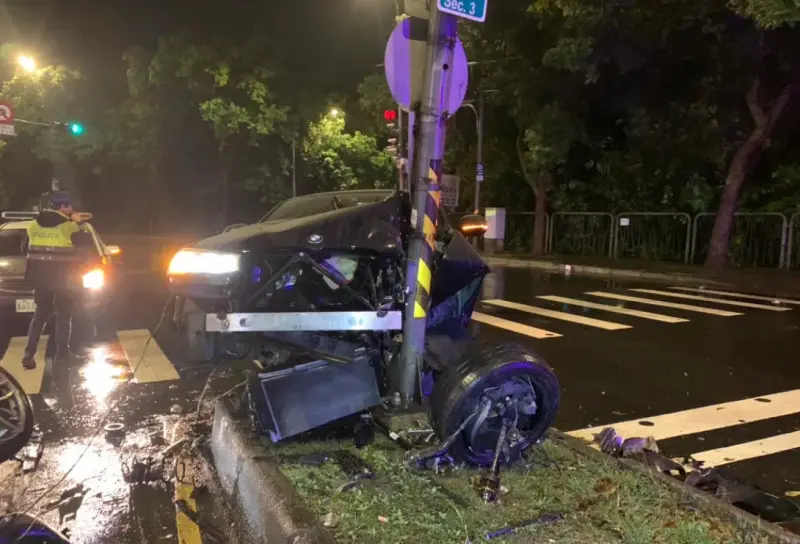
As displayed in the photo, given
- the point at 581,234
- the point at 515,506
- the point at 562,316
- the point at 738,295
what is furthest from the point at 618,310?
the point at 581,234

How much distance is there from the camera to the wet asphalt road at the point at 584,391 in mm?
4367

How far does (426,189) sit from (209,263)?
4.86ft

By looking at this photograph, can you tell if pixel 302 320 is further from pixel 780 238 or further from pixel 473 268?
pixel 780 238

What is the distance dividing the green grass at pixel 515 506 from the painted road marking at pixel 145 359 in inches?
132

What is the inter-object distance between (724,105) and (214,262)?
1769 cm

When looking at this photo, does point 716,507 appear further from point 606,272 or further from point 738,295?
point 606,272

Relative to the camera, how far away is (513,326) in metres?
10.1

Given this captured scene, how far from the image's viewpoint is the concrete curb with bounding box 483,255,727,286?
17.1 m

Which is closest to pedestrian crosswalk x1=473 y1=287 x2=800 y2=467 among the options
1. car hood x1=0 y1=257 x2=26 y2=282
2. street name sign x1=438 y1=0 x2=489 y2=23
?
street name sign x1=438 y1=0 x2=489 y2=23

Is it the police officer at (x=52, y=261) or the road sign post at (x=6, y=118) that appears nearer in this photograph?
the police officer at (x=52, y=261)

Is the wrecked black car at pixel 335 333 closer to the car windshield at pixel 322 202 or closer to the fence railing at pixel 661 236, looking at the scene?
the car windshield at pixel 322 202

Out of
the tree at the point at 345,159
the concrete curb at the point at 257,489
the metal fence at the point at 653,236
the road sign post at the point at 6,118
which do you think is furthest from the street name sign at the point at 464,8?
the tree at the point at 345,159

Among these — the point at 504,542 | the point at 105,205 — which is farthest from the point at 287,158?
the point at 504,542

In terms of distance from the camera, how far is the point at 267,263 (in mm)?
4137
